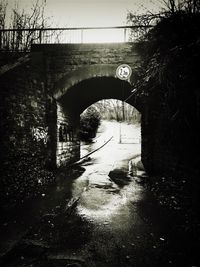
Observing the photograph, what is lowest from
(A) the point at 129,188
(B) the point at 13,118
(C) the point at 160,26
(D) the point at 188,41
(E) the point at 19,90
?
(A) the point at 129,188

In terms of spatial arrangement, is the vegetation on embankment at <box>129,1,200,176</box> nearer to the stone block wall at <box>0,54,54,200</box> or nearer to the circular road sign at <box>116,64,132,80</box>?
the circular road sign at <box>116,64,132,80</box>

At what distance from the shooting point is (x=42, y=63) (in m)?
9.68

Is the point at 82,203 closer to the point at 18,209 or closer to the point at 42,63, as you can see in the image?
the point at 18,209

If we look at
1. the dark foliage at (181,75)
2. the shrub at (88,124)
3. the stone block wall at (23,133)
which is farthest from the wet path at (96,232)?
the shrub at (88,124)

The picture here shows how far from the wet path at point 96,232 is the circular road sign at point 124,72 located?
467 cm

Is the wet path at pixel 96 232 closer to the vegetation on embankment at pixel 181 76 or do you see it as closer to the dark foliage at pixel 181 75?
the vegetation on embankment at pixel 181 76

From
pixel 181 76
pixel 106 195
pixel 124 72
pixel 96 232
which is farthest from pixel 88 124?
pixel 96 232

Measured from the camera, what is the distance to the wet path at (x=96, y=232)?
3.58 metres

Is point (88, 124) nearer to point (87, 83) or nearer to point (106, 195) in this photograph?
point (87, 83)

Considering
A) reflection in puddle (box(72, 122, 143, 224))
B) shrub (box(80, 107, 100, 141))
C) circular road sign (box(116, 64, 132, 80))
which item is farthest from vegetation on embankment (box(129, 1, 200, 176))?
shrub (box(80, 107, 100, 141))

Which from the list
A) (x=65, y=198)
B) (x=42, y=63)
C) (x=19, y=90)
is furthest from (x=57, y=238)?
(x=42, y=63)

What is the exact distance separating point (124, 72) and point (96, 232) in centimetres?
679

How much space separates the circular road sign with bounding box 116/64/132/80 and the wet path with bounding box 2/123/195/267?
4674mm

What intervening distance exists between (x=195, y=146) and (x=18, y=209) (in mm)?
5018
